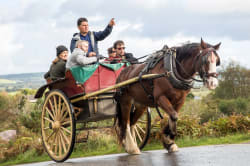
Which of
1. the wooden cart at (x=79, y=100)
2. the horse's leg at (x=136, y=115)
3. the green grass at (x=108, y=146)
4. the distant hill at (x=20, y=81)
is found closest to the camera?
→ the wooden cart at (x=79, y=100)

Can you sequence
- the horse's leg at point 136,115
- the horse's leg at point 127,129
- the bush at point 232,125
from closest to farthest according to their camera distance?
the horse's leg at point 127,129, the horse's leg at point 136,115, the bush at point 232,125

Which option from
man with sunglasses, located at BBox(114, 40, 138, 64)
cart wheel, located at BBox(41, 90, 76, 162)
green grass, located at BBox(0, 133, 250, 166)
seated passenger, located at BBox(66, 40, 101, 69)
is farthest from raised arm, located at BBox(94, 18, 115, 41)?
green grass, located at BBox(0, 133, 250, 166)

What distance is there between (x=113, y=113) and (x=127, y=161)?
1.44m

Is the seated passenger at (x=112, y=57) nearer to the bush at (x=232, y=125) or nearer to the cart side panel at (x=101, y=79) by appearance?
the cart side panel at (x=101, y=79)

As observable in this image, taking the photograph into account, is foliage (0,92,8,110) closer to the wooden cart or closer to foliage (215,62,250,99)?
foliage (215,62,250,99)

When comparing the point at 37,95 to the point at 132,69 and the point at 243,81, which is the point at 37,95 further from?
the point at 243,81

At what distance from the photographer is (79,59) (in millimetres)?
7539

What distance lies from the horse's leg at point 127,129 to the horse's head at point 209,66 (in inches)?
81.6

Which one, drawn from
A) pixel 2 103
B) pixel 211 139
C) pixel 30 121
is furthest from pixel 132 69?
pixel 2 103

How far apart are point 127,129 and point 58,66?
7.00 feet

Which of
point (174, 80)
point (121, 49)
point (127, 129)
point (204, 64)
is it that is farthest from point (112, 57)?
point (204, 64)

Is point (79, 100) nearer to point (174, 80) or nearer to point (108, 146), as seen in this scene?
point (174, 80)

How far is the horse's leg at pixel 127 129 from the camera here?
26.0 feet

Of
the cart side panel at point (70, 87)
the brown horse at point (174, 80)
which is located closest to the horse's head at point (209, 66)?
the brown horse at point (174, 80)
